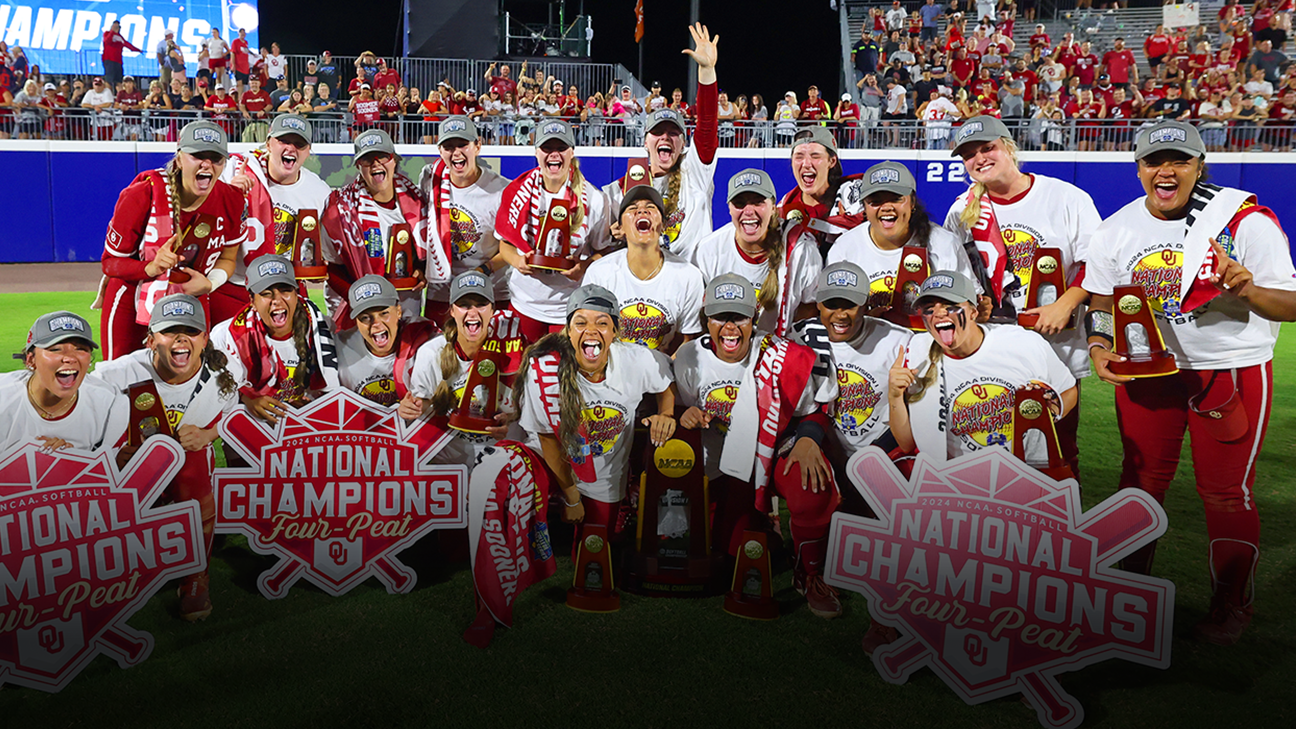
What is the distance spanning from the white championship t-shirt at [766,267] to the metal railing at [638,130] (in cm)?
1227

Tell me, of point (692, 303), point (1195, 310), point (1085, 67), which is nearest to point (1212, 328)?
point (1195, 310)

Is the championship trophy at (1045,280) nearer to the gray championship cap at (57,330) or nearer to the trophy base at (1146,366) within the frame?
the trophy base at (1146,366)

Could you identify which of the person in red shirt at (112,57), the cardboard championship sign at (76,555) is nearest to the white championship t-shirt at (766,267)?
the cardboard championship sign at (76,555)

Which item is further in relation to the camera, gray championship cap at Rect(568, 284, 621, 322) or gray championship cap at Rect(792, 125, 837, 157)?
gray championship cap at Rect(792, 125, 837, 157)

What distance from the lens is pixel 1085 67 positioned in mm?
19328

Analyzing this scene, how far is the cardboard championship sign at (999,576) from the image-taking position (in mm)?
3209

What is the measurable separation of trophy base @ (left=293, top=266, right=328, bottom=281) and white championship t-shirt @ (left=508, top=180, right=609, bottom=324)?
1.16 meters

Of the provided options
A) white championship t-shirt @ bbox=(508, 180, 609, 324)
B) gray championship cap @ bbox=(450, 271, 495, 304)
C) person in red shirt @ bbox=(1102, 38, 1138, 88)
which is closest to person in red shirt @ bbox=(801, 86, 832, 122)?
person in red shirt @ bbox=(1102, 38, 1138, 88)

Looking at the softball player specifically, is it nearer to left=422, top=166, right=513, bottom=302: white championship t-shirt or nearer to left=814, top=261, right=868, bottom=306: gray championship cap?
left=814, top=261, right=868, bottom=306: gray championship cap

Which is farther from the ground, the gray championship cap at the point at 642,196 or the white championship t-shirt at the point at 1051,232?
the gray championship cap at the point at 642,196

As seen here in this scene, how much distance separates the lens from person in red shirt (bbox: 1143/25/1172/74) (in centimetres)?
1966

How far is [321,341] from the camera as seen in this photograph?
4637 millimetres

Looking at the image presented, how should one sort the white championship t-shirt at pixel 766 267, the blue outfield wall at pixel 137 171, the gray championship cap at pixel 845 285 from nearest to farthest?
the gray championship cap at pixel 845 285 < the white championship t-shirt at pixel 766 267 < the blue outfield wall at pixel 137 171

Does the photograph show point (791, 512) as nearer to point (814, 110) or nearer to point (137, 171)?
point (814, 110)
